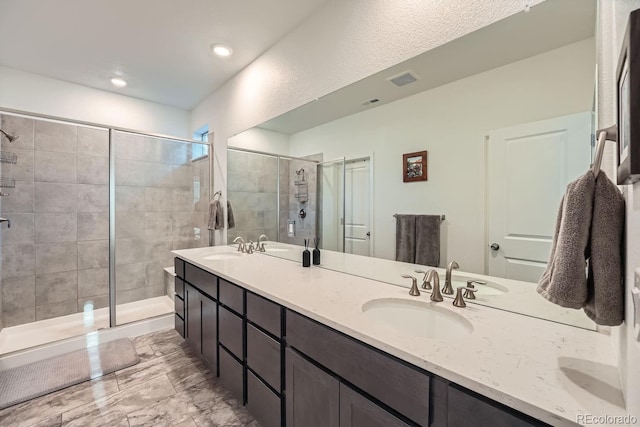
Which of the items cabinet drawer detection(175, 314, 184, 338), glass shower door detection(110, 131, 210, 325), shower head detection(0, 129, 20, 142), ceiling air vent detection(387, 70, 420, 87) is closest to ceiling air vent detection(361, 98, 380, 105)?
ceiling air vent detection(387, 70, 420, 87)

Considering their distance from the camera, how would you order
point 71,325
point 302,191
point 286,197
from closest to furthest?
point 302,191 → point 286,197 → point 71,325

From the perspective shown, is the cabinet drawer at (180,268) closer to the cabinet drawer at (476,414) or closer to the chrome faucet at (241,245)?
the chrome faucet at (241,245)

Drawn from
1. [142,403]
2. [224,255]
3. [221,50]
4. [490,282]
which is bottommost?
[142,403]

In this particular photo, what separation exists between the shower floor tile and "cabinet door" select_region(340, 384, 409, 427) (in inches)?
111

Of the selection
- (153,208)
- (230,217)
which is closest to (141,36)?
(230,217)

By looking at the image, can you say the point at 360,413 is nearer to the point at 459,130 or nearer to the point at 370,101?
the point at 459,130

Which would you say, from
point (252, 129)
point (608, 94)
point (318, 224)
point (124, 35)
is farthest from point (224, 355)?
point (124, 35)

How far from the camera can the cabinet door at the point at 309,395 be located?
0.99m

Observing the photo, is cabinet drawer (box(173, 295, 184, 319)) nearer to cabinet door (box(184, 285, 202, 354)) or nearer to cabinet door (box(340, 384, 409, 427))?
cabinet door (box(184, 285, 202, 354))

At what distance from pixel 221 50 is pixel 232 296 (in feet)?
6.76

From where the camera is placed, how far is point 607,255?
0.62 m

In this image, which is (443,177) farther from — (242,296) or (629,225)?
(242,296)

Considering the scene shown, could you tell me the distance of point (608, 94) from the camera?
828mm

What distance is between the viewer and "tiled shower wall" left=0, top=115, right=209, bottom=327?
268cm
